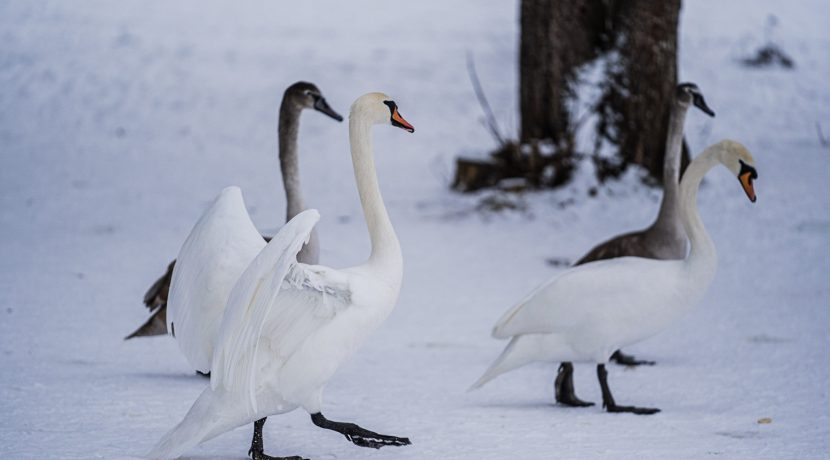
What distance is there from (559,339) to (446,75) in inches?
437

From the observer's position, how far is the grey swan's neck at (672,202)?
6.16 m

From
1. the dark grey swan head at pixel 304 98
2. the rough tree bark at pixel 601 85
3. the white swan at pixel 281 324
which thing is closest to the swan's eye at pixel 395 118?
the white swan at pixel 281 324

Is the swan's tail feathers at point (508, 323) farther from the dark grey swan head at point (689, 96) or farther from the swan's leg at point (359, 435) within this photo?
the dark grey swan head at point (689, 96)

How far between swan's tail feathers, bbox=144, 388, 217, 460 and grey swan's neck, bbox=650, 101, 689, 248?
310 cm

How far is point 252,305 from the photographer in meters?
3.45

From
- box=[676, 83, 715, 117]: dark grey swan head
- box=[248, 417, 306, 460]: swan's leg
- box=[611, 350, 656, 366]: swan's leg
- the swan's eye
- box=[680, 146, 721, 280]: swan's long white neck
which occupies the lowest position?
box=[611, 350, 656, 366]: swan's leg

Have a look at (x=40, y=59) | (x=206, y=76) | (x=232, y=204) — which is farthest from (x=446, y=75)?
(x=232, y=204)

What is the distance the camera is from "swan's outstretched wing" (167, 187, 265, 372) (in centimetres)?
382

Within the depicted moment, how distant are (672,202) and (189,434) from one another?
11.4 feet

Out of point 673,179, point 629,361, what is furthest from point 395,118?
point 673,179

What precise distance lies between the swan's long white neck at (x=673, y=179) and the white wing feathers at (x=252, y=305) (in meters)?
3.09

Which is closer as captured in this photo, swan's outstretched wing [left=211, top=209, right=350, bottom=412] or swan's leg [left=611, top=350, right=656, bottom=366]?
swan's outstretched wing [left=211, top=209, right=350, bottom=412]

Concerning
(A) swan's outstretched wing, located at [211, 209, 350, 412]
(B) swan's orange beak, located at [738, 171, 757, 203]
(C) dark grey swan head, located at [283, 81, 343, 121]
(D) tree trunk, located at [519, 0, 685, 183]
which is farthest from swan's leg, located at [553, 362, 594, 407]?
(D) tree trunk, located at [519, 0, 685, 183]

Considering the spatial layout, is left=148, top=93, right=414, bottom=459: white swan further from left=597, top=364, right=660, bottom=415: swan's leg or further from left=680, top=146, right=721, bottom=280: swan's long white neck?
left=680, top=146, right=721, bottom=280: swan's long white neck
